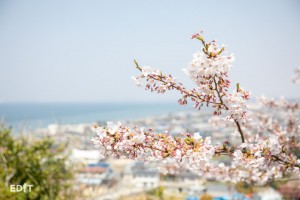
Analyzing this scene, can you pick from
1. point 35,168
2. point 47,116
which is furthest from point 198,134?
point 47,116

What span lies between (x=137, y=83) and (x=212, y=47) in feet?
1.76

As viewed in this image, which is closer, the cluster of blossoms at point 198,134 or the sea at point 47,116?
the cluster of blossoms at point 198,134

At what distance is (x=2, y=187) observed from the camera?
4.48 meters

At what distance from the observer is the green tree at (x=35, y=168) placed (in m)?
5.41

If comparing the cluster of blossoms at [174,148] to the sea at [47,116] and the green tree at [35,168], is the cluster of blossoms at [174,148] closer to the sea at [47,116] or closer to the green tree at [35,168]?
the sea at [47,116]

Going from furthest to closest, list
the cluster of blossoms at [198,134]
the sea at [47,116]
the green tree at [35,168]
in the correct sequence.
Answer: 1. the sea at [47,116]
2. the green tree at [35,168]
3. the cluster of blossoms at [198,134]

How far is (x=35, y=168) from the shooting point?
5793 millimetres

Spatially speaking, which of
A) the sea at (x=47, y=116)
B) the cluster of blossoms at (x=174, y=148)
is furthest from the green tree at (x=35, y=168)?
the cluster of blossoms at (x=174, y=148)

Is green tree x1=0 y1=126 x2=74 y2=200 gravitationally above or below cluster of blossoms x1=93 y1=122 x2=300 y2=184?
below

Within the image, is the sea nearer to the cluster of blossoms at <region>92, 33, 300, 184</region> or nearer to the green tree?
the cluster of blossoms at <region>92, 33, 300, 184</region>

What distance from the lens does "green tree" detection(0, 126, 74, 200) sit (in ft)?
17.7

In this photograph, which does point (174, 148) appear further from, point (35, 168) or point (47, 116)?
point (47, 116)

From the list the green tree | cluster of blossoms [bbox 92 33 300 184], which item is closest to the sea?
cluster of blossoms [bbox 92 33 300 184]

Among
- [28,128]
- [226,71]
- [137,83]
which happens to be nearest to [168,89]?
[137,83]
